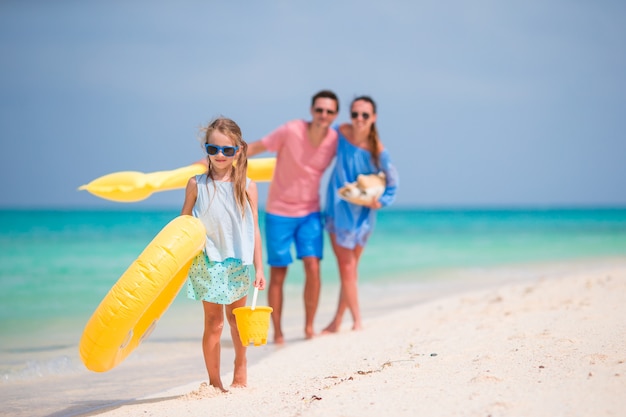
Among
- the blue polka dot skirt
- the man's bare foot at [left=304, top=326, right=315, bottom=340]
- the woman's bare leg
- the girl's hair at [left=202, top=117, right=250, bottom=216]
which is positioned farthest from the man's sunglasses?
the blue polka dot skirt

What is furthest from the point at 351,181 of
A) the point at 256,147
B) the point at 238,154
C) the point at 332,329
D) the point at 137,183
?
the point at 238,154

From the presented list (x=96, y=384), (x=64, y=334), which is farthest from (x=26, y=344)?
(x=96, y=384)

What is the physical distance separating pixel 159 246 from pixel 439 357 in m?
1.48

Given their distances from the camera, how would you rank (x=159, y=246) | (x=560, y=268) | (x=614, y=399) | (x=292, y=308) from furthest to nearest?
(x=560, y=268) → (x=292, y=308) → (x=159, y=246) → (x=614, y=399)

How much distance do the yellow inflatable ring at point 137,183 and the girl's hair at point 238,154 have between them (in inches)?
48.7

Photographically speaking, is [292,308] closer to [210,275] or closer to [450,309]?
[450,309]

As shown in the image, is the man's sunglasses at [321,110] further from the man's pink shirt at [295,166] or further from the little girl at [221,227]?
the little girl at [221,227]

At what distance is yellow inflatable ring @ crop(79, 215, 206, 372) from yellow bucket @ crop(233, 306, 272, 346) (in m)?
0.37

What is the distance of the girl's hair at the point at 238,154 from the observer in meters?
3.18

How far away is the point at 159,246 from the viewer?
3023mm

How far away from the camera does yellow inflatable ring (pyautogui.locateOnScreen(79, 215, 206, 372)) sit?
2936 millimetres

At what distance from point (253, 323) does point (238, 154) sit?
2.75ft

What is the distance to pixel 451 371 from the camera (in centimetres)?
297

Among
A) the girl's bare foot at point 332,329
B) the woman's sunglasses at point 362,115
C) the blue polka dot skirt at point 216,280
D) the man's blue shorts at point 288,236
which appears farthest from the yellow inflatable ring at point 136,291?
the girl's bare foot at point 332,329
